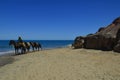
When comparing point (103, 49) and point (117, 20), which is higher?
point (117, 20)

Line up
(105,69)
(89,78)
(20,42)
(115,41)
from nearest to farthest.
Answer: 1. (89,78)
2. (105,69)
3. (115,41)
4. (20,42)

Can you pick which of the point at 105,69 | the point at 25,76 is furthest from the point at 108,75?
the point at 25,76

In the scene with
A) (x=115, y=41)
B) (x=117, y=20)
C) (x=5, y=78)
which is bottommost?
(x=5, y=78)

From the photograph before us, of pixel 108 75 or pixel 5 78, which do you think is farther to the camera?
pixel 5 78

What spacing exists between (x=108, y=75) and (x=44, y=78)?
3.09 metres

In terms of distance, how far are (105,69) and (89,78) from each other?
193cm

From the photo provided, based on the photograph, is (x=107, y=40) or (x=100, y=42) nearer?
(x=107, y=40)

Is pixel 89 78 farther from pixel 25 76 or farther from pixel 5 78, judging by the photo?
pixel 5 78

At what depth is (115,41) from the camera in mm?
20469

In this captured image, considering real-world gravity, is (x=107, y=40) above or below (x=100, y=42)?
above

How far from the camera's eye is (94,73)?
1121 cm

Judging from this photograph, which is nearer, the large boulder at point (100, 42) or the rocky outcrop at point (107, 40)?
the rocky outcrop at point (107, 40)

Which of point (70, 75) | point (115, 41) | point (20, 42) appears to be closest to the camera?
point (70, 75)

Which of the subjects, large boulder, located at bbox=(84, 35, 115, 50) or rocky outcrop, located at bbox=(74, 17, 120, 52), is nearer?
rocky outcrop, located at bbox=(74, 17, 120, 52)
